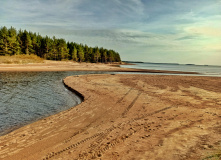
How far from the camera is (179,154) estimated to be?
4855mm

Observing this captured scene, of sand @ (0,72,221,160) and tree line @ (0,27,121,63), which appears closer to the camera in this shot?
sand @ (0,72,221,160)

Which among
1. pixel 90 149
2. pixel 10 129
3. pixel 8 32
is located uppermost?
pixel 8 32

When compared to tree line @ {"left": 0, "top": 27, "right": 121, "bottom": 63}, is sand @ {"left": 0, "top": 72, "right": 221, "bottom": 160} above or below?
below

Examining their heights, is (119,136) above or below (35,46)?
below

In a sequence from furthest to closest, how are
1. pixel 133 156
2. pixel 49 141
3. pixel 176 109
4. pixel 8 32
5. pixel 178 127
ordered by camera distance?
pixel 8 32 < pixel 176 109 < pixel 178 127 < pixel 49 141 < pixel 133 156

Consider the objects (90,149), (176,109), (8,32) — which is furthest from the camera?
(8,32)

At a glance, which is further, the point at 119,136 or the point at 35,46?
the point at 35,46

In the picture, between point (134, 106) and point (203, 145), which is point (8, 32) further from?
point (203, 145)

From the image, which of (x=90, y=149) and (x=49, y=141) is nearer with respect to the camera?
(x=90, y=149)

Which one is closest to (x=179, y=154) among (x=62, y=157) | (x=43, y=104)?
(x=62, y=157)

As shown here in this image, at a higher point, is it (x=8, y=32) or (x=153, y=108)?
(x=8, y=32)

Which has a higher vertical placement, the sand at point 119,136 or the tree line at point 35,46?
the tree line at point 35,46

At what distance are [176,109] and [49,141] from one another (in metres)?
9.02

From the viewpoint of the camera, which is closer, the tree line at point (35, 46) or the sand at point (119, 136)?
the sand at point (119, 136)
